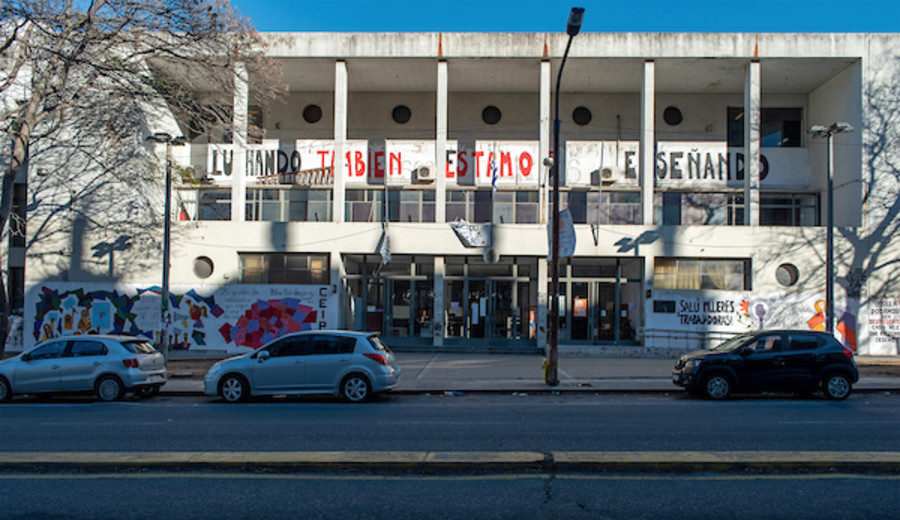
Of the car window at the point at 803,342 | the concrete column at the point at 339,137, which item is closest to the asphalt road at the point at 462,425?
the car window at the point at 803,342

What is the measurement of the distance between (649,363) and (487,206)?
8538 mm

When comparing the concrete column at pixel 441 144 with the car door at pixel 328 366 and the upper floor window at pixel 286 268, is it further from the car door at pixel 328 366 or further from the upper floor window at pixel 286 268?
the car door at pixel 328 366

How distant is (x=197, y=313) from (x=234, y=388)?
11423 millimetres

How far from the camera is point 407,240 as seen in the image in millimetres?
24531

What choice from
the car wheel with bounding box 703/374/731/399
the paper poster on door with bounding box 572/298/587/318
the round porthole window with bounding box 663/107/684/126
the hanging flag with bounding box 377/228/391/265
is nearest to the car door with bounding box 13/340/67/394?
the hanging flag with bounding box 377/228/391/265

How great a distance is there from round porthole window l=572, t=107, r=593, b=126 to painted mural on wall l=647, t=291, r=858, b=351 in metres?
8.25

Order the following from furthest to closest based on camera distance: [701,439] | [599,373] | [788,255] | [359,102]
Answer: [359,102] → [788,255] → [599,373] → [701,439]

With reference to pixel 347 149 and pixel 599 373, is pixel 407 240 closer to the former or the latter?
pixel 347 149

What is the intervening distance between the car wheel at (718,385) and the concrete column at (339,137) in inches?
588

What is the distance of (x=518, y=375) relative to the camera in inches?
711

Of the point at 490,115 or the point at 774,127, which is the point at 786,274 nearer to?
the point at 774,127

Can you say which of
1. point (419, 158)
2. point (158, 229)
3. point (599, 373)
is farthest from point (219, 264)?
point (599, 373)

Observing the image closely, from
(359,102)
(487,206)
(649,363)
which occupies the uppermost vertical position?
(359,102)

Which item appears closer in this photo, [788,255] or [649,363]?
[649,363]
